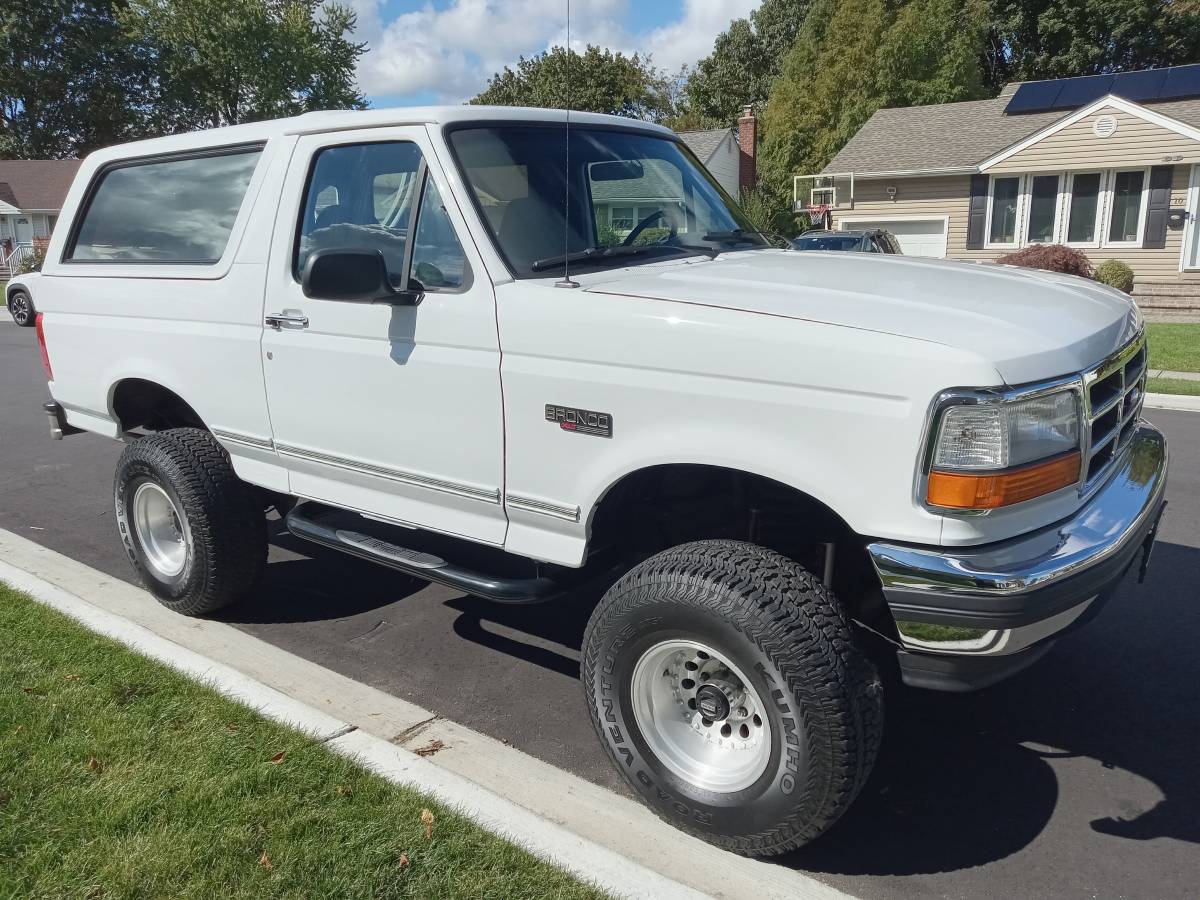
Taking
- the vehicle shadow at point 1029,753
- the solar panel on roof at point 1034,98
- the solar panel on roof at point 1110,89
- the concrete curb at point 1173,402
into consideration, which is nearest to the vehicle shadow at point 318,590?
the vehicle shadow at point 1029,753

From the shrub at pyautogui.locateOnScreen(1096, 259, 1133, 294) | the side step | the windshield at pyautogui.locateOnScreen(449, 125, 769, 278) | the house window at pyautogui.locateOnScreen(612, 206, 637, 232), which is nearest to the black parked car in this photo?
the shrub at pyautogui.locateOnScreen(1096, 259, 1133, 294)

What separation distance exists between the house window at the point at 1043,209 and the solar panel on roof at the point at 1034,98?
3.05 metres

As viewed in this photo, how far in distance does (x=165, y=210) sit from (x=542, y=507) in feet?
9.00

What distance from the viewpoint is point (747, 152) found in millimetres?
39125

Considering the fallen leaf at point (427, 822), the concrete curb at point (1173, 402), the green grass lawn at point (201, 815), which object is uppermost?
the green grass lawn at point (201, 815)

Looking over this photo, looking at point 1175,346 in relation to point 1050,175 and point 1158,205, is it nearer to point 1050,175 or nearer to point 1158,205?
point 1158,205

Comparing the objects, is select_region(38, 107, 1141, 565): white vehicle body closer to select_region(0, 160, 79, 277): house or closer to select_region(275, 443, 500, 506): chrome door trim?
select_region(275, 443, 500, 506): chrome door trim

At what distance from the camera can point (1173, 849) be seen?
2990 millimetres

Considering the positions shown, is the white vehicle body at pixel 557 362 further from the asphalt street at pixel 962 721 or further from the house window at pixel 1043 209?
the house window at pixel 1043 209

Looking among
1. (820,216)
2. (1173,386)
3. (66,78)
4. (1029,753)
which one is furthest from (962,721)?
(66,78)

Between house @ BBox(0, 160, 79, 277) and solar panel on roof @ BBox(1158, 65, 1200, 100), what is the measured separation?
4562 centimetres

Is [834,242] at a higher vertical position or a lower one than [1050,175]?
lower

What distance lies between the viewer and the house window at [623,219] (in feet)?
13.2

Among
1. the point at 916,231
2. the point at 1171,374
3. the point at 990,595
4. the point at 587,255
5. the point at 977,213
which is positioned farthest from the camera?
the point at 916,231
